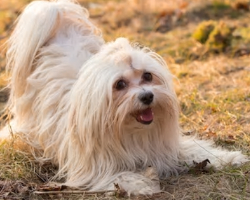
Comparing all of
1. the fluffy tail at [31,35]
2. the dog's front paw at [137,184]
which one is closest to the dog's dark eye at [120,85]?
the dog's front paw at [137,184]

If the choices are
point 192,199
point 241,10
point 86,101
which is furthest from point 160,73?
point 241,10

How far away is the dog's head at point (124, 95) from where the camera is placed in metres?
3.68

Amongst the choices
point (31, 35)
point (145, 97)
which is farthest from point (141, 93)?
point (31, 35)

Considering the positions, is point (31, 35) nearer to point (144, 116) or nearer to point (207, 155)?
point (144, 116)

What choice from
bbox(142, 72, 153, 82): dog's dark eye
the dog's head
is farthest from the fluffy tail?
bbox(142, 72, 153, 82): dog's dark eye

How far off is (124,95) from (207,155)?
91cm

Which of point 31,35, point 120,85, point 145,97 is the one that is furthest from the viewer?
point 31,35

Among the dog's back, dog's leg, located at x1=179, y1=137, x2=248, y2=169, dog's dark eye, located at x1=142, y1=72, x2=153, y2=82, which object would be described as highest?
dog's dark eye, located at x1=142, y1=72, x2=153, y2=82

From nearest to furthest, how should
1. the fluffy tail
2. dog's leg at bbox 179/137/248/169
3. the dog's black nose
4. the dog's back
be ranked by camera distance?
the dog's black nose
dog's leg at bbox 179/137/248/169
the dog's back
the fluffy tail

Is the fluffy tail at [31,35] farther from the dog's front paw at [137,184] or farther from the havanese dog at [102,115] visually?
the dog's front paw at [137,184]

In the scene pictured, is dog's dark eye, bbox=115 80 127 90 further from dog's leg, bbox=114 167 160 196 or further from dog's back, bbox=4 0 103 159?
dog's back, bbox=4 0 103 159

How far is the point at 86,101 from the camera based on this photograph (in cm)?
379

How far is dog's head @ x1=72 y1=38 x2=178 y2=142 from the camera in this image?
368 centimetres

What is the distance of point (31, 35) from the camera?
4797mm
